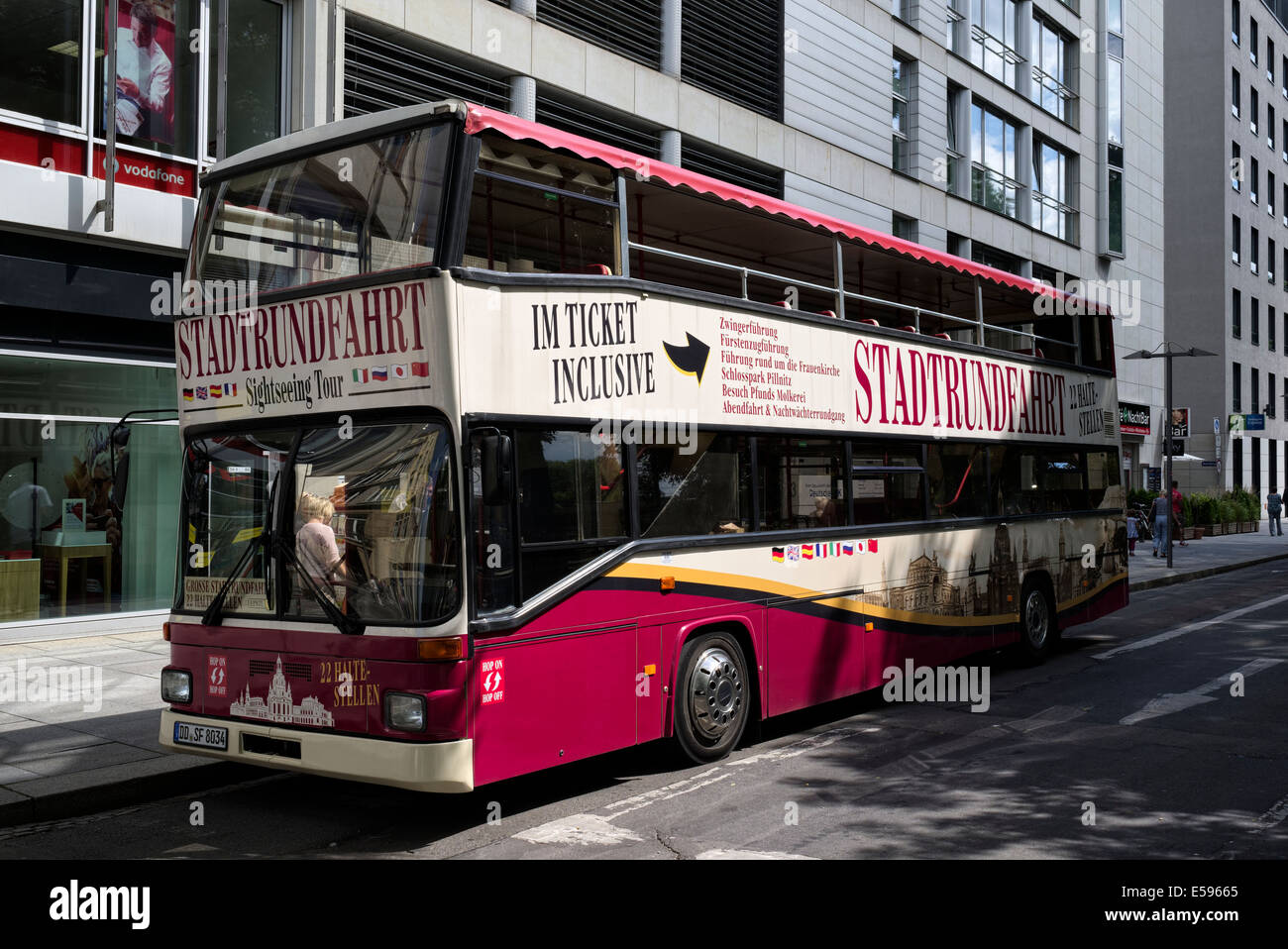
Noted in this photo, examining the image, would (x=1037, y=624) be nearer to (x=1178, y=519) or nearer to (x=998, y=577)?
(x=998, y=577)

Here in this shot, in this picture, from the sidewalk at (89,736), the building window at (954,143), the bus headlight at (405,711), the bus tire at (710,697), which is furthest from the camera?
the building window at (954,143)

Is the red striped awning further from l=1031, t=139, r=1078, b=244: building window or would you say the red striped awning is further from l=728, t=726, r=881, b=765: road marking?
l=1031, t=139, r=1078, b=244: building window

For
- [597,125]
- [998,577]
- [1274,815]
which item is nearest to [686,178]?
[1274,815]

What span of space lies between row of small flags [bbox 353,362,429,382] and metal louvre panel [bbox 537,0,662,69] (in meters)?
13.2

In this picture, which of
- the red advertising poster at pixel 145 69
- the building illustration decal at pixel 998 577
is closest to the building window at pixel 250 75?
the red advertising poster at pixel 145 69

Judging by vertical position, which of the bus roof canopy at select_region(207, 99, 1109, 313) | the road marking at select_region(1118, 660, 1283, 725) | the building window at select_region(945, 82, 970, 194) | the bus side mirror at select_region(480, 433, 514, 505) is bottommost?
the road marking at select_region(1118, 660, 1283, 725)

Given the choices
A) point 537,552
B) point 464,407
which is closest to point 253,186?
point 464,407

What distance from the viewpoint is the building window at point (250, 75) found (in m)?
14.9

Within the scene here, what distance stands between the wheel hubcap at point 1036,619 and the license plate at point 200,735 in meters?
8.51

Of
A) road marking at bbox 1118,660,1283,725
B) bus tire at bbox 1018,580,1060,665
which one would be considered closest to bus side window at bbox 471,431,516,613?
road marking at bbox 1118,660,1283,725

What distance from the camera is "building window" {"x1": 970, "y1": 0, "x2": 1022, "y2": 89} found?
30.8 meters

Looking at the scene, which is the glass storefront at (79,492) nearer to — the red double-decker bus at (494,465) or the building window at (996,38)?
the red double-decker bus at (494,465)

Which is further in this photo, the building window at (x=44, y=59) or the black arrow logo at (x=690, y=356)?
the building window at (x=44, y=59)

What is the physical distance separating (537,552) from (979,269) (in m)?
7.19
